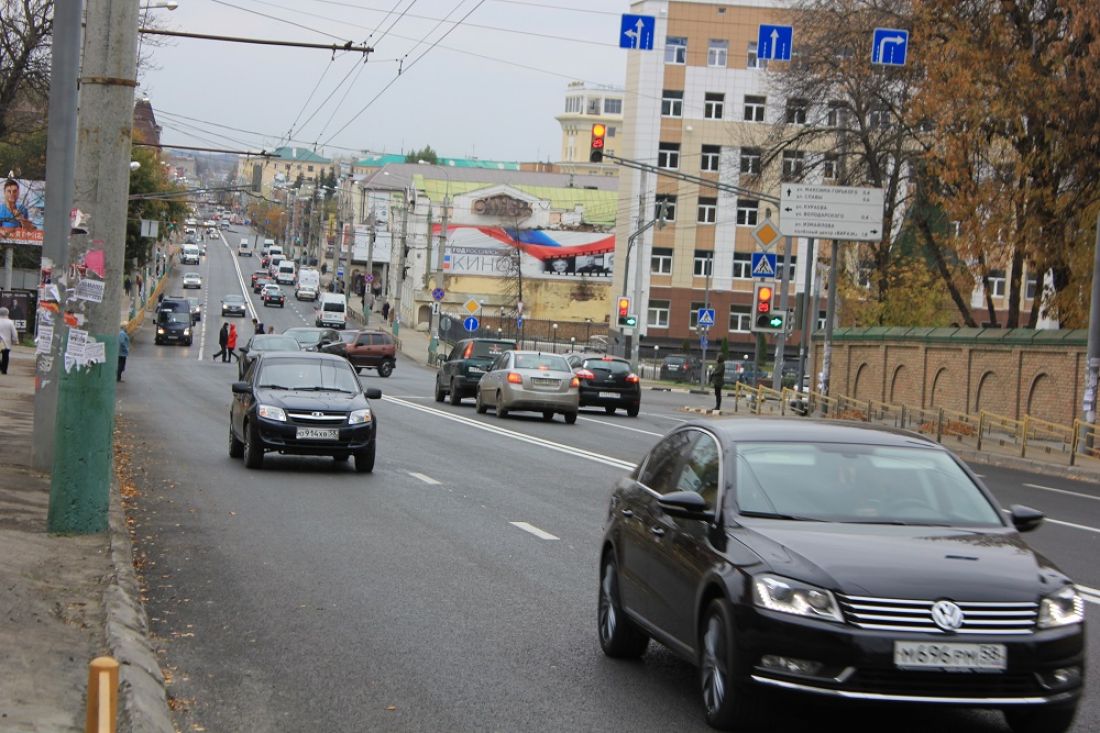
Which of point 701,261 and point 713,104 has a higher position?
point 713,104

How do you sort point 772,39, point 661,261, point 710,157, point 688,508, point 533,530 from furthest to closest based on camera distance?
point 661,261 < point 710,157 < point 772,39 < point 533,530 < point 688,508

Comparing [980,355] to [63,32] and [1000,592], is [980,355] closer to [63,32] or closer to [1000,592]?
[63,32]

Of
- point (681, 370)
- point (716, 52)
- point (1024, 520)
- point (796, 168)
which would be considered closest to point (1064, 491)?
point (1024, 520)

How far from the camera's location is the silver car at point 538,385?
34000 millimetres

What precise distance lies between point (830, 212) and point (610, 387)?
8.70 m

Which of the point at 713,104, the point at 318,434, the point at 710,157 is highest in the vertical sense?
the point at 713,104

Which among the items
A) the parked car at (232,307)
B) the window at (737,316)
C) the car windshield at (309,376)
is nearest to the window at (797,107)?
the car windshield at (309,376)

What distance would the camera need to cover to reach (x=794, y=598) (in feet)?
22.0

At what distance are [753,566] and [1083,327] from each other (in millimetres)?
31895

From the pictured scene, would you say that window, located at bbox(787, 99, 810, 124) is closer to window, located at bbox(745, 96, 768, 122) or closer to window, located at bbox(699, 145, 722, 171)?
window, located at bbox(745, 96, 768, 122)

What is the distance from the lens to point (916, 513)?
7738 mm

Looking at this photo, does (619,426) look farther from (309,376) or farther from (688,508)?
(688,508)

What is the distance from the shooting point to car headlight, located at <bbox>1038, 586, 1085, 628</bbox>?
6695 millimetres

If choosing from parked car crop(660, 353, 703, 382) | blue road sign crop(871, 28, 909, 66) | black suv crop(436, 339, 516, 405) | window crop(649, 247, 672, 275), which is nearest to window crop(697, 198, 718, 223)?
window crop(649, 247, 672, 275)
